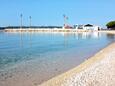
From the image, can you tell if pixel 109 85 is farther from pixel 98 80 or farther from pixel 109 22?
pixel 109 22

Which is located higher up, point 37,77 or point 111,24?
point 111,24

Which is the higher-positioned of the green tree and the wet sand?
the green tree

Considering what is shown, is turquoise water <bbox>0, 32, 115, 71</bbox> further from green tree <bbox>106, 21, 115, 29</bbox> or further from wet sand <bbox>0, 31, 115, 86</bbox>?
green tree <bbox>106, 21, 115, 29</bbox>

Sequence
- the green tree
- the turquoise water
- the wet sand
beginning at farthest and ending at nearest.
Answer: the green tree, the turquoise water, the wet sand

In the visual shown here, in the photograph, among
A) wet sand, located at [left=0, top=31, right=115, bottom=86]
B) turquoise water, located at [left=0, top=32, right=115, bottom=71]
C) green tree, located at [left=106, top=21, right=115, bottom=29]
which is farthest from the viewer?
green tree, located at [left=106, top=21, right=115, bottom=29]

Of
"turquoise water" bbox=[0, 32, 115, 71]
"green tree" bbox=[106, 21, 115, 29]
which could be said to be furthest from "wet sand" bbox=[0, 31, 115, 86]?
"green tree" bbox=[106, 21, 115, 29]

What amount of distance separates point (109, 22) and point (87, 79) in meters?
175

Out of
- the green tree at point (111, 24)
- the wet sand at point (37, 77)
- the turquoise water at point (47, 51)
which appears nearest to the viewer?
the wet sand at point (37, 77)

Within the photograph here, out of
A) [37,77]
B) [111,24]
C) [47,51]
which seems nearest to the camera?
[37,77]

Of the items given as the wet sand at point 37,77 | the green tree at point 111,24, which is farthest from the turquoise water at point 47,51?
the green tree at point 111,24

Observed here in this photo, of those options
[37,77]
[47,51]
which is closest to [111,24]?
[47,51]

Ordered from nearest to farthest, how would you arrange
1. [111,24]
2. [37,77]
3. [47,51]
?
1. [37,77]
2. [47,51]
3. [111,24]

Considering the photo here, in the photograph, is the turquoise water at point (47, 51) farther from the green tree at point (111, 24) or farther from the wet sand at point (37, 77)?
the green tree at point (111, 24)

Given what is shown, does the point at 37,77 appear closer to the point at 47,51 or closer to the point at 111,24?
the point at 47,51
